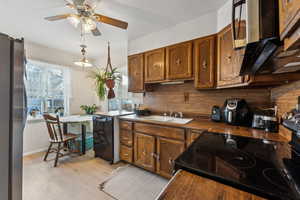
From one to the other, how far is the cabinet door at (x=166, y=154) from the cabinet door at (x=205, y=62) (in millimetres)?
932

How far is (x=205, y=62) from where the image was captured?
1.86 metres

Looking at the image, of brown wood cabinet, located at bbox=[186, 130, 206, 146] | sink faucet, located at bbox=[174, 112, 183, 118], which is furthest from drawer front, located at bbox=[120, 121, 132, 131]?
brown wood cabinet, located at bbox=[186, 130, 206, 146]

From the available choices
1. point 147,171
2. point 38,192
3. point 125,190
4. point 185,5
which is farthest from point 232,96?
point 38,192

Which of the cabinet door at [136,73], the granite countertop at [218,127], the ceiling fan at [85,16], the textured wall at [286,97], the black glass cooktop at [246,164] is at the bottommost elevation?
the black glass cooktop at [246,164]

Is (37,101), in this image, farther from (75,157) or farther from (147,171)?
(147,171)

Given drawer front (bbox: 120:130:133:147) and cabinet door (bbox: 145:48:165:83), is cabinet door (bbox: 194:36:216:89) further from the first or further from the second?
Result: drawer front (bbox: 120:130:133:147)

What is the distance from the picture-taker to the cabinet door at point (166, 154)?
1.78m

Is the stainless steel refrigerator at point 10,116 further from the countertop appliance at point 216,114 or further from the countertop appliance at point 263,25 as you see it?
the countertop appliance at point 216,114

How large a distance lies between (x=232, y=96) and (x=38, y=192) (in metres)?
3.00

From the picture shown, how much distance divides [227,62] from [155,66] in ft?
3.80

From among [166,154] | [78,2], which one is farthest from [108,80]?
[166,154]

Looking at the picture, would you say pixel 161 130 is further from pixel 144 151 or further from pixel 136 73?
pixel 136 73

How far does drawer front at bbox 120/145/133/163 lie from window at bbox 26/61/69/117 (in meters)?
2.24

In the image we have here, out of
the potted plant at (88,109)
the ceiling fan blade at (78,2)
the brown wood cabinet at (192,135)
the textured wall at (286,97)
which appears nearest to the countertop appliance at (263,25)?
the textured wall at (286,97)
